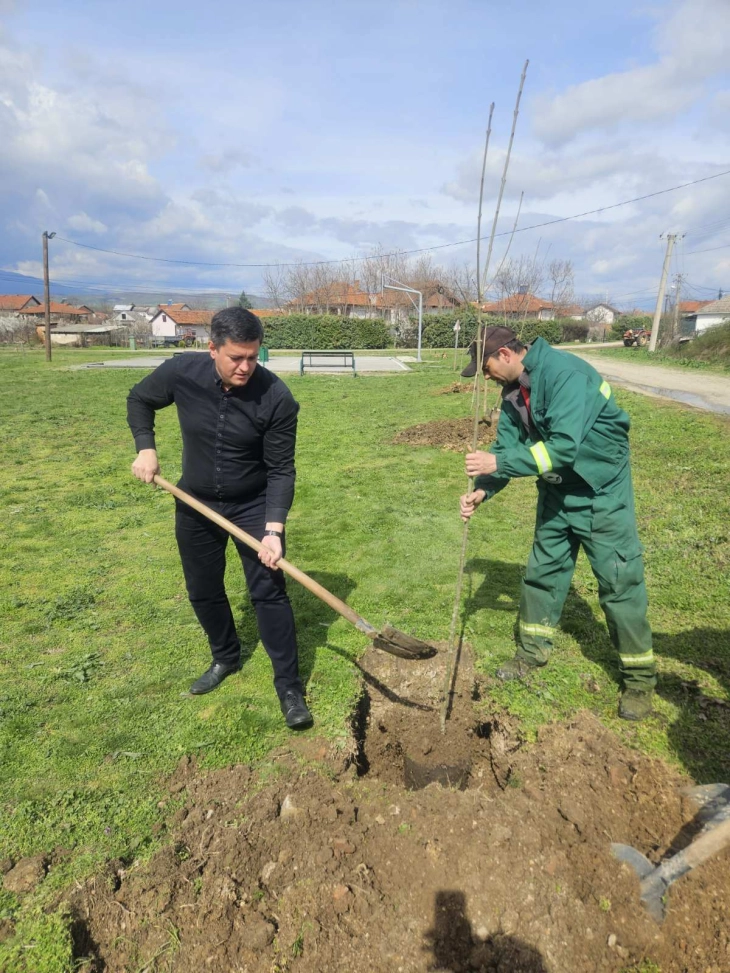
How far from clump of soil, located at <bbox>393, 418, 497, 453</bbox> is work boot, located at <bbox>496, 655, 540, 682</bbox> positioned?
6.17m

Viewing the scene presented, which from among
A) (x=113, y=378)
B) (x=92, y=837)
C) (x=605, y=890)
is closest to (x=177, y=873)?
(x=92, y=837)

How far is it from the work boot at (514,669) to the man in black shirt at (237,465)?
1.25 meters

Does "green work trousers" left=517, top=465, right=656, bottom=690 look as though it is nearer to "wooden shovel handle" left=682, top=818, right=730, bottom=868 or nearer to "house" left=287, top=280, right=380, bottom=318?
"wooden shovel handle" left=682, top=818, right=730, bottom=868

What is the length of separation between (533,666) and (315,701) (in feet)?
4.55

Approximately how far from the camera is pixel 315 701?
332 centimetres

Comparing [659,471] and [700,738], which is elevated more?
[659,471]

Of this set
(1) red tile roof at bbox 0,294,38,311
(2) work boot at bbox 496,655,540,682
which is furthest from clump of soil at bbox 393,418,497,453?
(1) red tile roof at bbox 0,294,38,311

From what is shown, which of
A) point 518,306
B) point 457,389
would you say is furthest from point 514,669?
point 457,389

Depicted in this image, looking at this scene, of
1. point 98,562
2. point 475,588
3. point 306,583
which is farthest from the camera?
point 98,562

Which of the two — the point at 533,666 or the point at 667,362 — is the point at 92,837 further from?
the point at 667,362

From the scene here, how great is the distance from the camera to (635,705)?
10.4ft

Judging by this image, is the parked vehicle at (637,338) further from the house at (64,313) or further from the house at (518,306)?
the house at (64,313)

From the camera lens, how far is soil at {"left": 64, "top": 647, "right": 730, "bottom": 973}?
2025 mm

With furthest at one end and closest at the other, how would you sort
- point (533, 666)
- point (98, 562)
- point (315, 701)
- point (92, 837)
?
1. point (98, 562)
2. point (533, 666)
3. point (315, 701)
4. point (92, 837)
